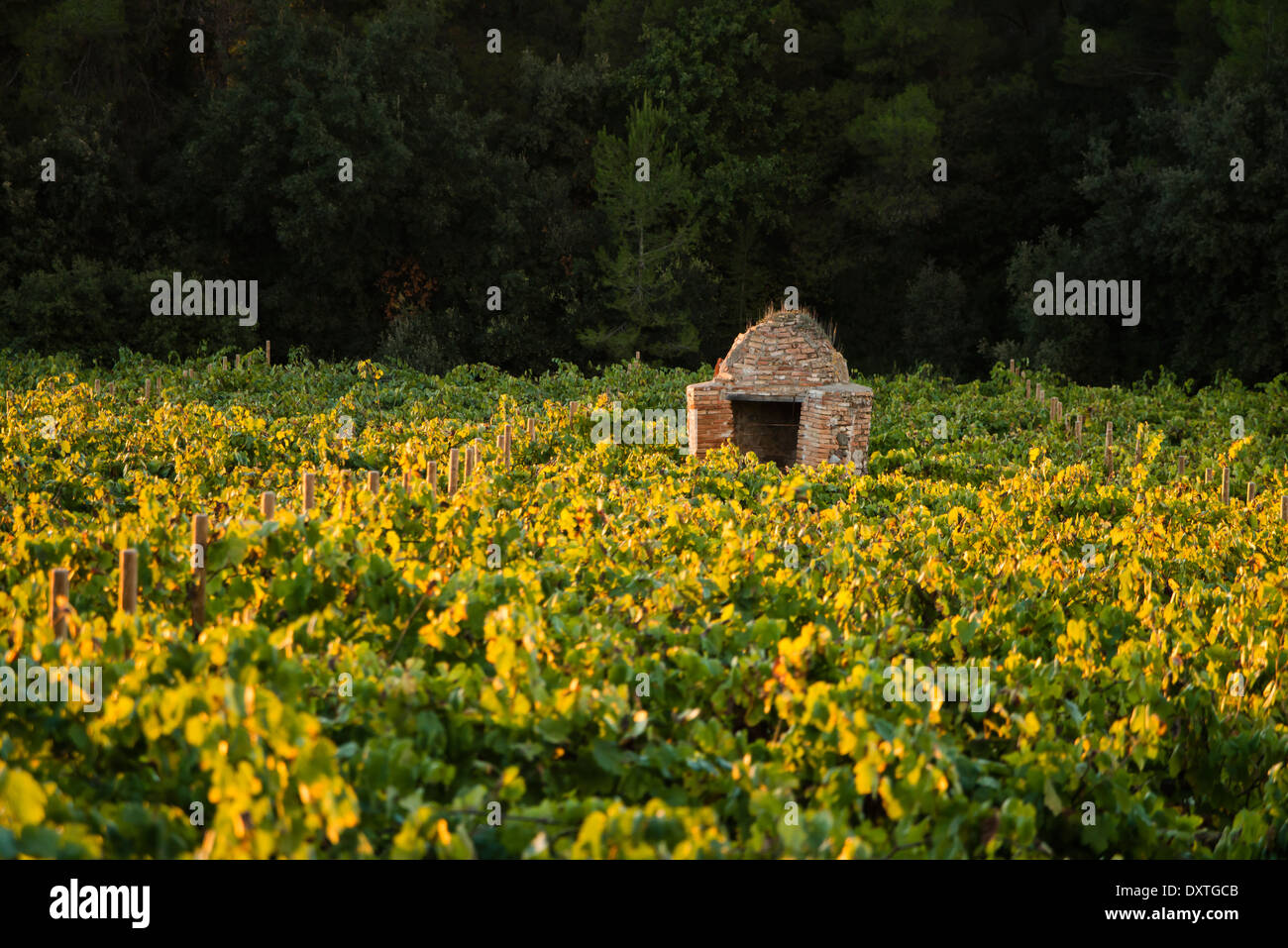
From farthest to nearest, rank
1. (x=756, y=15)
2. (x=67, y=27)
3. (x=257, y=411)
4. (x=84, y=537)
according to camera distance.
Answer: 1. (x=756, y=15)
2. (x=67, y=27)
3. (x=257, y=411)
4. (x=84, y=537)

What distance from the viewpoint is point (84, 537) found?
644 centimetres

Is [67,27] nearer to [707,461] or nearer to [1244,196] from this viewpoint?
[707,461]

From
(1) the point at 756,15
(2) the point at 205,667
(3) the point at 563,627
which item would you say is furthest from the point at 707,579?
(1) the point at 756,15

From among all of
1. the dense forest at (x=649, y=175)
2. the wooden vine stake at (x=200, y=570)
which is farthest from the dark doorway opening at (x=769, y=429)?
the wooden vine stake at (x=200, y=570)

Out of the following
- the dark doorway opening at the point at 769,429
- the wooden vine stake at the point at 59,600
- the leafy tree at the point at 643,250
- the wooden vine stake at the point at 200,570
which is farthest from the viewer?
the leafy tree at the point at 643,250

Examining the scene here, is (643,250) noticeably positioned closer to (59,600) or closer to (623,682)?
(623,682)

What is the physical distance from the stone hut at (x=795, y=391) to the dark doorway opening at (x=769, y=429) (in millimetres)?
1563

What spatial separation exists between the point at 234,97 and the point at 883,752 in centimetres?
3238

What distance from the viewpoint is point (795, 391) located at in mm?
18031

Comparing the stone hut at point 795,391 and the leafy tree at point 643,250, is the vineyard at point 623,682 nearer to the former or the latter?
the stone hut at point 795,391

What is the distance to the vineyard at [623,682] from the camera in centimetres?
380

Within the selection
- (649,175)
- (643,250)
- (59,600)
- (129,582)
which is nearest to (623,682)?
(129,582)

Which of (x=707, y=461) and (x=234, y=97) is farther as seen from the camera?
(x=234, y=97)

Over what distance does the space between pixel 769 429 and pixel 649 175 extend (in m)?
18.2
